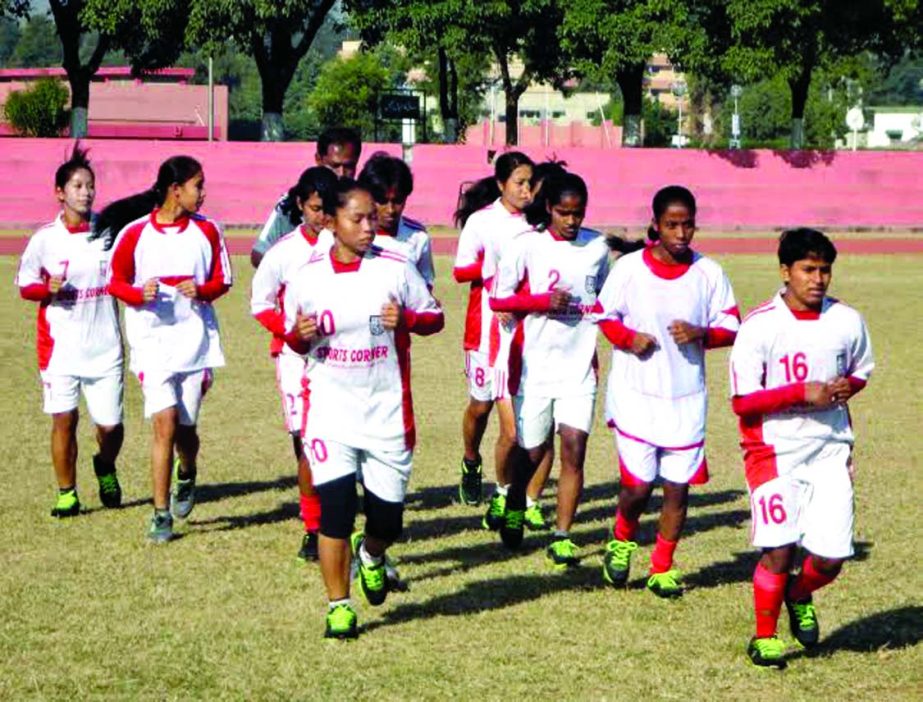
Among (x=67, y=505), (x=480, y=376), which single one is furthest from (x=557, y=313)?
(x=67, y=505)

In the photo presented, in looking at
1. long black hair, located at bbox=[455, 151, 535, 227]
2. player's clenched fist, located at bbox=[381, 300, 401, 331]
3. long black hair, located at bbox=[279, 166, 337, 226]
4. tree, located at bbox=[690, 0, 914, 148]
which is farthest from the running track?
player's clenched fist, located at bbox=[381, 300, 401, 331]

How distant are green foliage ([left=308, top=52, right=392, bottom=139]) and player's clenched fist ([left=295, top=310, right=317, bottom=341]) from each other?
3162 inches

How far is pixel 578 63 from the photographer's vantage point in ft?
143

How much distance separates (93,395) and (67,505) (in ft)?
2.14

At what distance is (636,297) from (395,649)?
2027 mm

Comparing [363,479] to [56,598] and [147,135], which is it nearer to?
[56,598]

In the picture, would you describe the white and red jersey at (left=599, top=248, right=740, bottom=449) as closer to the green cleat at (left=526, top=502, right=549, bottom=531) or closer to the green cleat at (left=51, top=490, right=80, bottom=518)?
the green cleat at (left=526, top=502, right=549, bottom=531)

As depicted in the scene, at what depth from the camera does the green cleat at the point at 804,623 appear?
738cm

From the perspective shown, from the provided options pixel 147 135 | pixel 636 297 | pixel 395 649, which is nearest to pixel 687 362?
pixel 636 297

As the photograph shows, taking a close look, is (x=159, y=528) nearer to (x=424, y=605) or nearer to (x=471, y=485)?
(x=424, y=605)

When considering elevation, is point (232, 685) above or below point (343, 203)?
below

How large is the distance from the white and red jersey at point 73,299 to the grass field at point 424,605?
2.94 ft

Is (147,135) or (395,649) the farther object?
(147,135)

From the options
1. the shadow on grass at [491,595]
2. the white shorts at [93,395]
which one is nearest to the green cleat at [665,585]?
the shadow on grass at [491,595]
